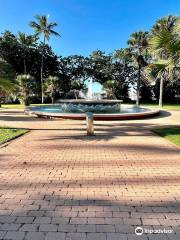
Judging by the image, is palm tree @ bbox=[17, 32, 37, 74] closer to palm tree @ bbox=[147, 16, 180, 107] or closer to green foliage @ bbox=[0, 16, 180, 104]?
green foliage @ bbox=[0, 16, 180, 104]

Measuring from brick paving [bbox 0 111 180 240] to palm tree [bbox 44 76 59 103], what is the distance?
30.4 meters

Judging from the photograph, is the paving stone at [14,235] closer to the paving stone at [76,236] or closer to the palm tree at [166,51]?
the paving stone at [76,236]

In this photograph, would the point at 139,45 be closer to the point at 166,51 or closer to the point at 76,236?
the point at 166,51

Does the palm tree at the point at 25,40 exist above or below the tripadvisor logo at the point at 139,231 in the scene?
above

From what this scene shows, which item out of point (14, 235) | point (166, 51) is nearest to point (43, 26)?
point (166, 51)

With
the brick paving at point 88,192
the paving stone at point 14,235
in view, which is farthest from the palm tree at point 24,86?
the paving stone at point 14,235

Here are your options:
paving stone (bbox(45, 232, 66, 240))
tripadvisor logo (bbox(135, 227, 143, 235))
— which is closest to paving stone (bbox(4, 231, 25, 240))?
paving stone (bbox(45, 232, 66, 240))

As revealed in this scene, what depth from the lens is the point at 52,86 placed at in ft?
130

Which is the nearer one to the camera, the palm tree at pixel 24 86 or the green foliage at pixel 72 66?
the palm tree at pixel 24 86

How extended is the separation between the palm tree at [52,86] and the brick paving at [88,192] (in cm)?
3038

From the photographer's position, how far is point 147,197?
5.10 m

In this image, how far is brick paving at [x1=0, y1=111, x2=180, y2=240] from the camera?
394 cm

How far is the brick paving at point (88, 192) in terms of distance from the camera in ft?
12.9

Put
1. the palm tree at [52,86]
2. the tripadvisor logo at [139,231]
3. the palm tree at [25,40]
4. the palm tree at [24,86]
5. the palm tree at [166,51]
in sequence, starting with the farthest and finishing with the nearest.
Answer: the palm tree at [25,40] < the palm tree at [52,86] < the palm tree at [24,86] < the palm tree at [166,51] < the tripadvisor logo at [139,231]
